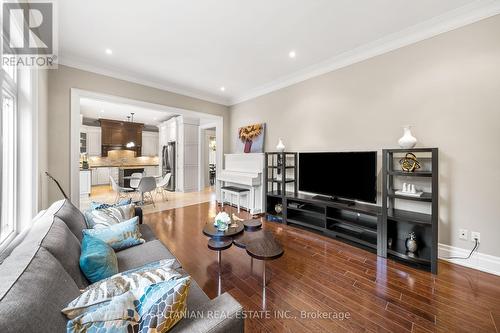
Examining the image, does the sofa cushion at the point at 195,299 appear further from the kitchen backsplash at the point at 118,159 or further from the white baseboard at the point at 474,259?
the kitchen backsplash at the point at 118,159

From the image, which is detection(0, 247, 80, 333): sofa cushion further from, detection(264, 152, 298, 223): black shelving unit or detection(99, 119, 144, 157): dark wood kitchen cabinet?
detection(99, 119, 144, 157): dark wood kitchen cabinet

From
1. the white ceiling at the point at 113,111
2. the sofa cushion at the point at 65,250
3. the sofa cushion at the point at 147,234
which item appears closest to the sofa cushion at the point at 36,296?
the sofa cushion at the point at 65,250

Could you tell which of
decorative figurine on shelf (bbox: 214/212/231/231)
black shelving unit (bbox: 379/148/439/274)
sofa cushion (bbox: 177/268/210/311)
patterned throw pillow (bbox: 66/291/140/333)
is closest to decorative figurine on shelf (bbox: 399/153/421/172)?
black shelving unit (bbox: 379/148/439/274)

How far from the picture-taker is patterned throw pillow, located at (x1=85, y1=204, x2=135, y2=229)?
197 cm

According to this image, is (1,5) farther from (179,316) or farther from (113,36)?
(179,316)

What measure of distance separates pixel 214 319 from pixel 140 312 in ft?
1.05

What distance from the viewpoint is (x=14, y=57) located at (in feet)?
6.48

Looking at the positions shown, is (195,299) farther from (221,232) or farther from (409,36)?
(409,36)

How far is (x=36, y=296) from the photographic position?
0.71 m

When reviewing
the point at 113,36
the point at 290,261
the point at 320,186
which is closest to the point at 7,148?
the point at 113,36

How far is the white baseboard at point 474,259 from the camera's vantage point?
87.4 inches

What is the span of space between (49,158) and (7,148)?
151 centimetres

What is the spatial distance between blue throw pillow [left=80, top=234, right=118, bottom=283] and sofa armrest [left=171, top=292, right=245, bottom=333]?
69cm

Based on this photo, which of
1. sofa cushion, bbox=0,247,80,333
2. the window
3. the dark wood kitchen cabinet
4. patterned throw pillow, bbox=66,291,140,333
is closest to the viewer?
sofa cushion, bbox=0,247,80,333
